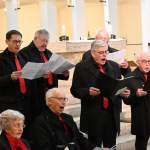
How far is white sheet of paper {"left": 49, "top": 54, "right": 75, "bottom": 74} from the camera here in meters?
4.48

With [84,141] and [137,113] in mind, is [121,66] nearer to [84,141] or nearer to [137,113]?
[137,113]

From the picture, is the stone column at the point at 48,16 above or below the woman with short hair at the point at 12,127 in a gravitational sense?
above

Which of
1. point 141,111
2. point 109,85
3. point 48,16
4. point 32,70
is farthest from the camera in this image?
point 48,16

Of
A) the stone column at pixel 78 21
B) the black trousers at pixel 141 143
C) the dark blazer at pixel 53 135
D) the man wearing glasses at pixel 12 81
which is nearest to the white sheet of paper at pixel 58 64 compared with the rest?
the man wearing glasses at pixel 12 81

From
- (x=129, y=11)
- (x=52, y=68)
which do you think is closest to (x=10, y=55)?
(x=52, y=68)

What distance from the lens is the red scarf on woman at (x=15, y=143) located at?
12.4ft

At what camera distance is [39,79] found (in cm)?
477

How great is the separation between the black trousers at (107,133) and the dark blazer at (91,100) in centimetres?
4

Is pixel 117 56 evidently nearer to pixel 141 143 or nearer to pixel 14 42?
pixel 141 143

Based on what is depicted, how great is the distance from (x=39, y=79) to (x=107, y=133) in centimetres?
90

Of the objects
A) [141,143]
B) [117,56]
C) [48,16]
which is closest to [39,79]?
[117,56]

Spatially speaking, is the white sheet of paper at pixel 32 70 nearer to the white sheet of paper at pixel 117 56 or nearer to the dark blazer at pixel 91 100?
the dark blazer at pixel 91 100

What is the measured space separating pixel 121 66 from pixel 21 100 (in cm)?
123

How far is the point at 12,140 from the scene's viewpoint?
3803 millimetres
